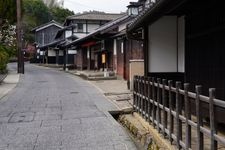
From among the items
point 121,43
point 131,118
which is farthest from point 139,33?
point 121,43

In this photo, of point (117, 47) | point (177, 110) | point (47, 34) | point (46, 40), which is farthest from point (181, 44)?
point (46, 40)

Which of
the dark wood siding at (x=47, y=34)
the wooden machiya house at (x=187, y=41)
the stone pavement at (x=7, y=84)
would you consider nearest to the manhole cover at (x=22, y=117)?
the wooden machiya house at (x=187, y=41)

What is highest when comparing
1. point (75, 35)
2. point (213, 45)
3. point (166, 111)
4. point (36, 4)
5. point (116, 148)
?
point (36, 4)

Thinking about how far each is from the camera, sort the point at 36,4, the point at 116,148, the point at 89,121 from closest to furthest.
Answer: the point at 116,148 < the point at 89,121 < the point at 36,4

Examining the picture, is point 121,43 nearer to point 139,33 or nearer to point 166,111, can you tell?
point 139,33

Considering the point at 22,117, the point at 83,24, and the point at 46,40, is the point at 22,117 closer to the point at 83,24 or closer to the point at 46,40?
the point at 83,24

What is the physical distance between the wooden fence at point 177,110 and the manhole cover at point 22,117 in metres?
3.30

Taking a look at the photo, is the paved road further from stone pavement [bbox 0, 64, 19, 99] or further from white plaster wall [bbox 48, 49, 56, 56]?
white plaster wall [bbox 48, 49, 56, 56]

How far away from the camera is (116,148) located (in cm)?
837

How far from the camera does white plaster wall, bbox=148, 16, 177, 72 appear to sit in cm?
1241

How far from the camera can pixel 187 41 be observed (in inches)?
427

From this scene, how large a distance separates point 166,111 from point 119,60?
69.4 feet

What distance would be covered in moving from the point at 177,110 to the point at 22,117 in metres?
6.36

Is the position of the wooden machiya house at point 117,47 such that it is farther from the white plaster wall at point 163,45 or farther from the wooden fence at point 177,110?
the wooden fence at point 177,110
